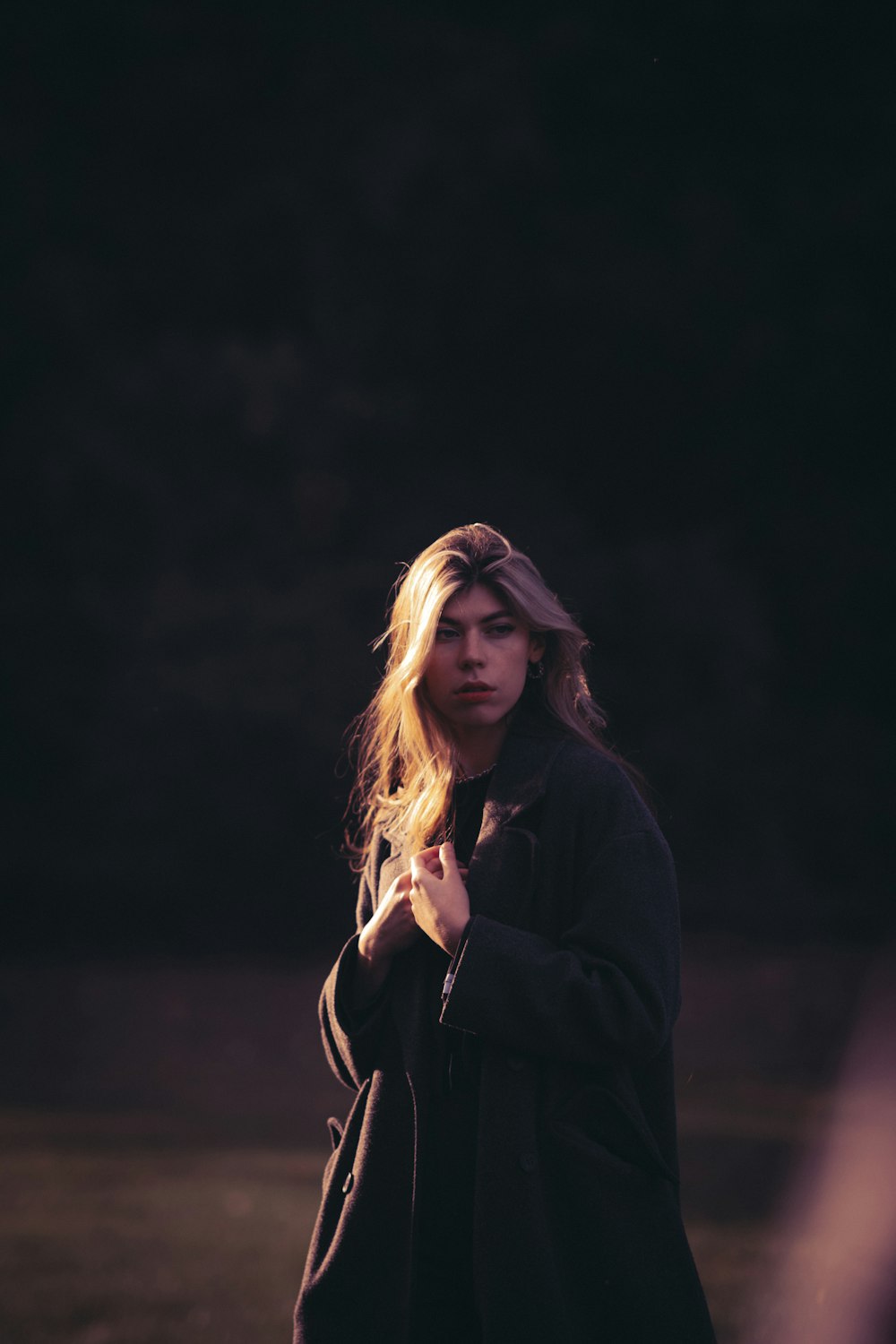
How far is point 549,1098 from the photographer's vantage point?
1507 mm

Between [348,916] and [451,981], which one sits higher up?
[348,916]

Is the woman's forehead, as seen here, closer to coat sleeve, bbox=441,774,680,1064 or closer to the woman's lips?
the woman's lips

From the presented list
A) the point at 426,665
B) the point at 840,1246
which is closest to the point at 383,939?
the point at 426,665

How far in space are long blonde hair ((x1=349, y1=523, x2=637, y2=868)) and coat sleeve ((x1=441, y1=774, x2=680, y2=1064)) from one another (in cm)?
28

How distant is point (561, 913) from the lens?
160 cm

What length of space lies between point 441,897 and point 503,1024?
176 millimetres

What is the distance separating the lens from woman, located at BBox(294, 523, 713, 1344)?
1.46 m

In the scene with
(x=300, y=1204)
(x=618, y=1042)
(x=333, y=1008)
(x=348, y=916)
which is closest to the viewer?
(x=618, y=1042)

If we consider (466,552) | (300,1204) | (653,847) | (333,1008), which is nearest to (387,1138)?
(333,1008)

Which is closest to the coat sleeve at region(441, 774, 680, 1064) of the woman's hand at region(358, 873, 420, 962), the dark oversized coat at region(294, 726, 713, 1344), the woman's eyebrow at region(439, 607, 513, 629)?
the dark oversized coat at region(294, 726, 713, 1344)

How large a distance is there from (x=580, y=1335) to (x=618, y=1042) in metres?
0.37

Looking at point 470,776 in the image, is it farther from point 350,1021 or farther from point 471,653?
point 350,1021

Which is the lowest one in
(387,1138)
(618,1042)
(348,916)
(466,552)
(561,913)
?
(387,1138)

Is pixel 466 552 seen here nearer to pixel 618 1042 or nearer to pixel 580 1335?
pixel 618 1042
